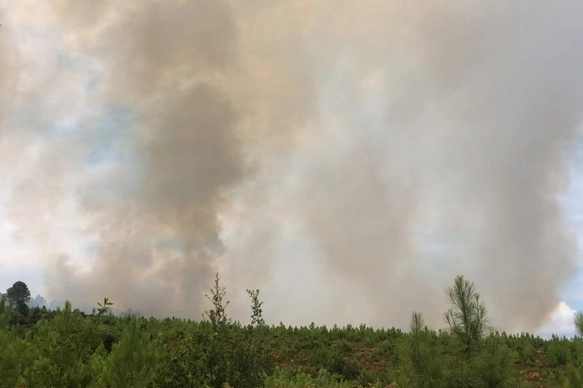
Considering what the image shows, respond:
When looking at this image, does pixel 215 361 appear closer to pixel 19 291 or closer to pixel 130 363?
pixel 130 363

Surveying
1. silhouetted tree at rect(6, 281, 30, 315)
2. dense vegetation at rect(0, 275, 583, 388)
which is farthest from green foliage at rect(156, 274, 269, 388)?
silhouetted tree at rect(6, 281, 30, 315)

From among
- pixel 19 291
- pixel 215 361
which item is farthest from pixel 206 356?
pixel 19 291

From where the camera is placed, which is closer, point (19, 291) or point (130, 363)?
point (130, 363)

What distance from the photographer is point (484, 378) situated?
31.5ft

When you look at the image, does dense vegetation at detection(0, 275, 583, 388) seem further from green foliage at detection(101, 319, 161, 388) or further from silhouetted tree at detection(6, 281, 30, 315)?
silhouetted tree at detection(6, 281, 30, 315)

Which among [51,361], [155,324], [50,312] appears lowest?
[51,361]

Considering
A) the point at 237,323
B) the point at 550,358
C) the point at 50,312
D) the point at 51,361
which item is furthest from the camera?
the point at 50,312

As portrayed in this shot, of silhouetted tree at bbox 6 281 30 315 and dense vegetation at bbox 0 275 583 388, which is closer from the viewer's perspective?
dense vegetation at bbox 0 275 583 388

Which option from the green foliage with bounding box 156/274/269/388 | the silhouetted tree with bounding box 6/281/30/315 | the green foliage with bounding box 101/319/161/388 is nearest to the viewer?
the green foliage with bounding box 101/319/161/388

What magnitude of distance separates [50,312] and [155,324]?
12.9m

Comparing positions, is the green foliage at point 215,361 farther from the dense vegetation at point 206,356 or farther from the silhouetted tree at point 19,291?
the silhouetted tree at point 19,291

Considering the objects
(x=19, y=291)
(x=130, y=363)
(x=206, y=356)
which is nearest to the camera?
(x=130, y=363)

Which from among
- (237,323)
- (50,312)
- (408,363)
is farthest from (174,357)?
(50,312)

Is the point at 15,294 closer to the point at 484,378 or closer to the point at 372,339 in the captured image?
the point at 372,339
